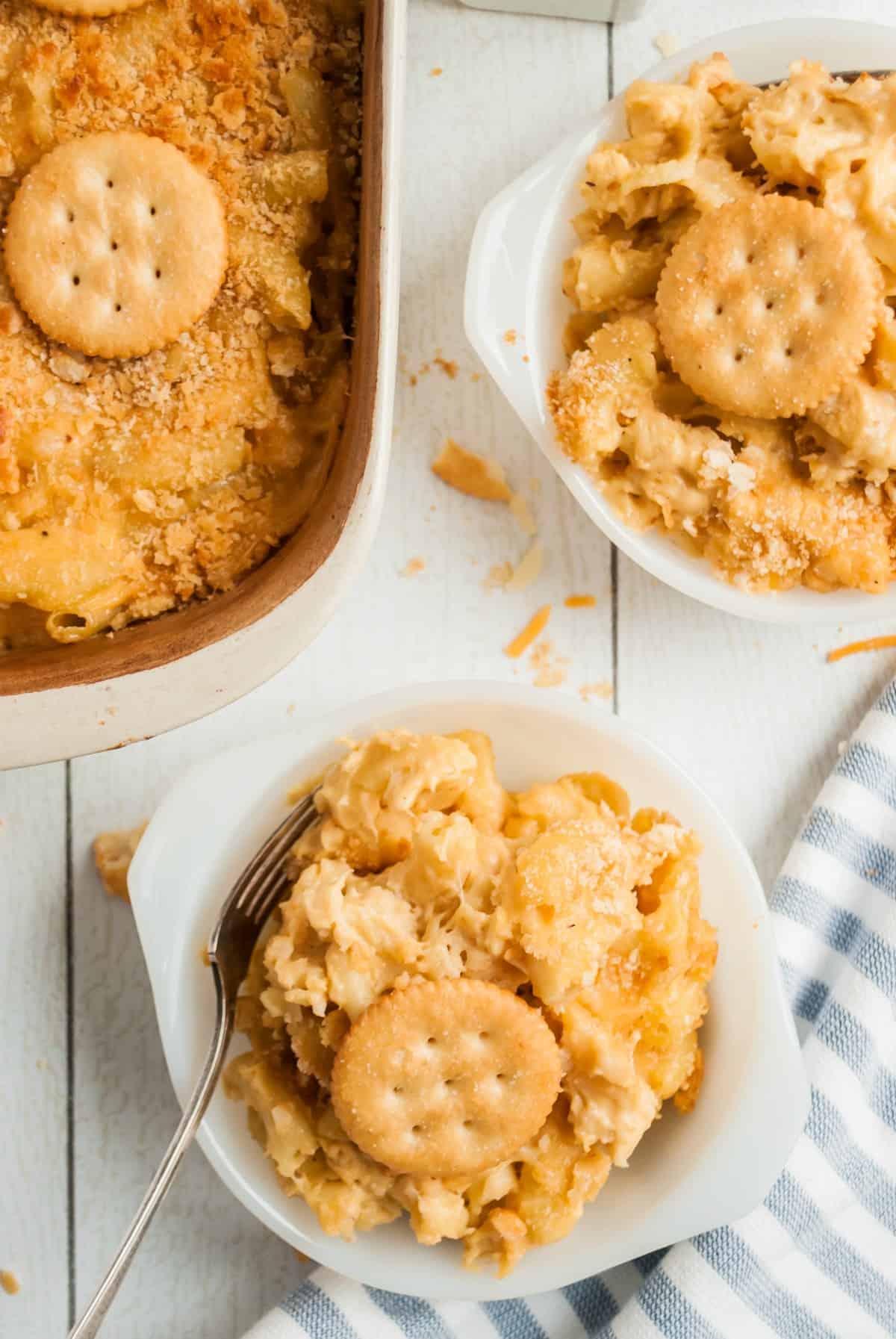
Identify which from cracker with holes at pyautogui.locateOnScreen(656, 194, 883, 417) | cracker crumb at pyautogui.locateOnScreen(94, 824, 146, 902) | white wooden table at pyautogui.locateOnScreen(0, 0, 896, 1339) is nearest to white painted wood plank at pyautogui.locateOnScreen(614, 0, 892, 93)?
white wooden table at pyautogui.locateOnScreen(0, 0, 896, 1339)

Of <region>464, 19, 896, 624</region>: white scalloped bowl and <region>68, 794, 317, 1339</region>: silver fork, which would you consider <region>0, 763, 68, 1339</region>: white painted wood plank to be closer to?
<region>68, 794, 317, 1339</region>: silver fork

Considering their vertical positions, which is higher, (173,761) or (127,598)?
(127,598)

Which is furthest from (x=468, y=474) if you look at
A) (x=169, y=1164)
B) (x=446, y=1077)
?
(x=169, y=1164)

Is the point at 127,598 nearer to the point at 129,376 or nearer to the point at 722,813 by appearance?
the point at 129,376

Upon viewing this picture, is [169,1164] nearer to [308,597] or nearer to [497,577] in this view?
[308,597]

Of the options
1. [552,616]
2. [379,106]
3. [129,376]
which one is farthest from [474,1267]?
[379,106]
